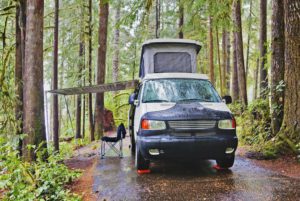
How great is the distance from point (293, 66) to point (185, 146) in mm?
3859

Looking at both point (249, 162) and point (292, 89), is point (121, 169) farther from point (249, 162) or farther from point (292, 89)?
point (292, 89)

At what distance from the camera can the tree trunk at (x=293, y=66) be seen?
8031mm

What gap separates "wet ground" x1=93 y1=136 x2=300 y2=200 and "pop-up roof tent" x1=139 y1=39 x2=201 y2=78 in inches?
144

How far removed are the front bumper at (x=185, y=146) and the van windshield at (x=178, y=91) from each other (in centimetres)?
115

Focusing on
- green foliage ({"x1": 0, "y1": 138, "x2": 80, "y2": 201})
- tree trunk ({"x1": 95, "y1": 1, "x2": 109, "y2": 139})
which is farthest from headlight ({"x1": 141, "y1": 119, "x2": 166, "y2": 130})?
tree trunk ({"x1": 95, "y1": 1, "x2": 109, "y2": 139})

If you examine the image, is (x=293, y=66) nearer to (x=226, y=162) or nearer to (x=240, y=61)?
(x=226, y=162)

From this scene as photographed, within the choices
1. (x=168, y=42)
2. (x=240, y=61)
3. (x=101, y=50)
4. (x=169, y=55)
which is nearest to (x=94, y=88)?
(x=169, y=55)

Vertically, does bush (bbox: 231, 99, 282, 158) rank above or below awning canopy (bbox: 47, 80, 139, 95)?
below

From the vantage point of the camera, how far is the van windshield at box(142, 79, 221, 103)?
741cm

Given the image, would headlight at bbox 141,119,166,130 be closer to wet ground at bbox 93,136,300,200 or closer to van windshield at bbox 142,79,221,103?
van windshield at bbox 142,79,221,103

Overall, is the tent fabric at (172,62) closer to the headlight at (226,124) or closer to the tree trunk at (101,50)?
the headlight at (226,124)

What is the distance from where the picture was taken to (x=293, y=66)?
8.14 meters

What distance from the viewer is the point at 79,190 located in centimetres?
624

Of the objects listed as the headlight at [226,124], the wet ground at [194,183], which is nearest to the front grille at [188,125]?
the headlight at [226,124]
